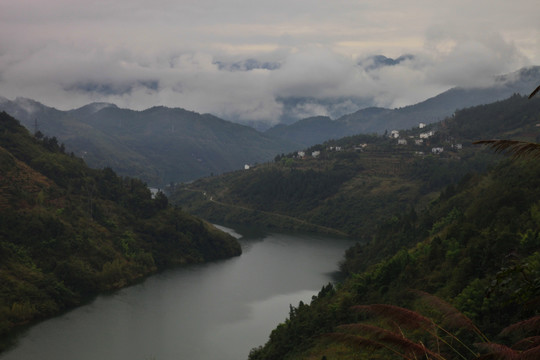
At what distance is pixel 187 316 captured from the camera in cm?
6294

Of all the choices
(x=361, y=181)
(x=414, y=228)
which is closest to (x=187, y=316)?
(x=414, y=228)

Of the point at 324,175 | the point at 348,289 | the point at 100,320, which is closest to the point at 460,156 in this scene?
the point at 324,175

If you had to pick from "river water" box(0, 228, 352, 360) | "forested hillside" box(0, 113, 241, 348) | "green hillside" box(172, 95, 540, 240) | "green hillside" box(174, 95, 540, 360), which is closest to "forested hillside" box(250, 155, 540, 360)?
"green hillside" box(174, 95, 540, 360)

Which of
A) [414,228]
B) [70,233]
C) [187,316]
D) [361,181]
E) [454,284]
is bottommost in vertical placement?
[187,316]

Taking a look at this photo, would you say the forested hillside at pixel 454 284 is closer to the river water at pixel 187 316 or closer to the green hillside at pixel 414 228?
the green hillside at pixel 414 228

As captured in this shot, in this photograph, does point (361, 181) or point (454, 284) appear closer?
point (454, 284)

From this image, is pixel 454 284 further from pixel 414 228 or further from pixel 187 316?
pixel 414 228

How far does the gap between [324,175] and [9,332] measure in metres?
123

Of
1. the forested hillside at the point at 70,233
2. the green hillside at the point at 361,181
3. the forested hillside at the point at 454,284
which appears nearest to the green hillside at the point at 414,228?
the forested hillside at the point at 454,284

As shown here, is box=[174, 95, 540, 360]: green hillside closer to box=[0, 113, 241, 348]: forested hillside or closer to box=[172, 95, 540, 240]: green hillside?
box=[172, 95, 540, 240]: green hillside

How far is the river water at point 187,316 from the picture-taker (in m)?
51.4

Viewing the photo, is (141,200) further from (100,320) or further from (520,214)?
(520,214)

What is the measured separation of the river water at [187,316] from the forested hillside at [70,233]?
3.61 metres

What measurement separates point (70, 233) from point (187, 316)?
26.9m
